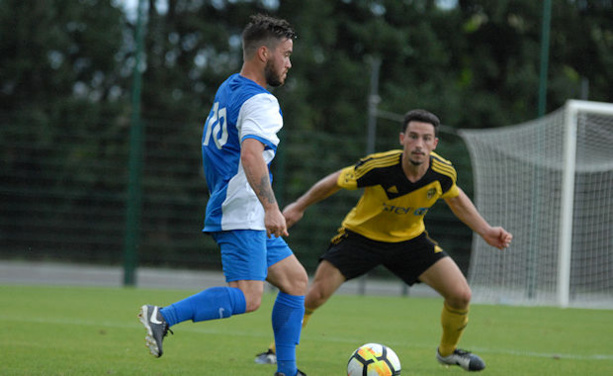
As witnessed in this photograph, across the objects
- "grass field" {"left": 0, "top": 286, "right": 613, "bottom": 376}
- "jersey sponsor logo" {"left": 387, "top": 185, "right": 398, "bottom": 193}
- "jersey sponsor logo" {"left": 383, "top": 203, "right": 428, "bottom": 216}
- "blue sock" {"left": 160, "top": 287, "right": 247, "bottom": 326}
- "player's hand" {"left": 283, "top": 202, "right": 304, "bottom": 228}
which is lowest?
"grass field" {"left": 0, "top": 286, "right": 613, "bottom": 376}

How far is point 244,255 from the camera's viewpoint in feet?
14.8

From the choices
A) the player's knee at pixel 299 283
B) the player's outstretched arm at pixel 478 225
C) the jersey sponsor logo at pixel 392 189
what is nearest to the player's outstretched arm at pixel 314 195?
the jersey sponsor logo at pixel 392 189

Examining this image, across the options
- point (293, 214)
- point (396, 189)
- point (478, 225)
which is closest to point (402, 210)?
point (396, 189)

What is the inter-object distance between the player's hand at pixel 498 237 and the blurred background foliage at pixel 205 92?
952 centimetres

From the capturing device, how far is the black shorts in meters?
6.40

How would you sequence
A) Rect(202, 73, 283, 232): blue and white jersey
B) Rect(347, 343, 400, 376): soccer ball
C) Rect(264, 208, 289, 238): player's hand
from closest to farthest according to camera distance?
1. Rect(264, 208, 289, 238): player's hand
2. Rect(202, 73, 283, 232): blue and white jersey
3. Rect(347, 343, 400, 376): soccer ball

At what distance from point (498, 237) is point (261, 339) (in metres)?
2.62

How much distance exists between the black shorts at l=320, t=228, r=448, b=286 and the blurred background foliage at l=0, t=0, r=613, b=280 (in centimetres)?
900

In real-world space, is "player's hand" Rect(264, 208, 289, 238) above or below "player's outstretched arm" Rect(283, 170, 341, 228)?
below

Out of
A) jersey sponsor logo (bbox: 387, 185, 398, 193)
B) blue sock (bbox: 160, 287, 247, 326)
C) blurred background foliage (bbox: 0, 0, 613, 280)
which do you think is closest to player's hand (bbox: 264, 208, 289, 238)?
blue sock (bbox: 160, 287, 247, 326)

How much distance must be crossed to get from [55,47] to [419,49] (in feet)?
35.0

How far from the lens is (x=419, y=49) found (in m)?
25.9

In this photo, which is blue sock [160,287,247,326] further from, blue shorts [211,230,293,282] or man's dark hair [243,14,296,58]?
man's dark hair [243,14,296,58]

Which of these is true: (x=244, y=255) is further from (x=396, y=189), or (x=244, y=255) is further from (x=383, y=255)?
(x=383, y=255)
